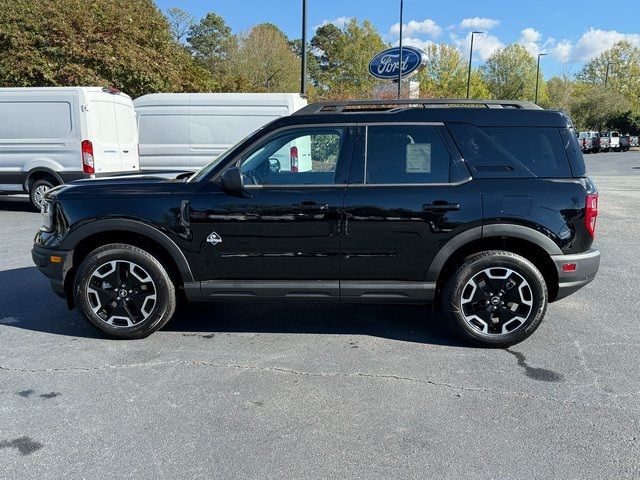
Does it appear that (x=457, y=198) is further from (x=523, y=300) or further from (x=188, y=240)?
(x=188, y=240)

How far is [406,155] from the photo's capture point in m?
4.08

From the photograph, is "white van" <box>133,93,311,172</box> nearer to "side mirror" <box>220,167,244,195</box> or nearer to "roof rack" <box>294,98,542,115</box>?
"roof rack" <box>294,98,542,115</box>

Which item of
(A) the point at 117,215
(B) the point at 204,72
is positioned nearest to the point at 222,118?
(A) the point at 117,215

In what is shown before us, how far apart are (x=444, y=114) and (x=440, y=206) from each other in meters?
0.73

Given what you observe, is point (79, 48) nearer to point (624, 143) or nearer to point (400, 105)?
point (400, 105)

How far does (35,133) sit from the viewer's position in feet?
34.2

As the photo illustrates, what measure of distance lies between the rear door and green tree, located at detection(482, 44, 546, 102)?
60.5m

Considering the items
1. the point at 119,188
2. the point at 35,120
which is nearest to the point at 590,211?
the point at 119,188

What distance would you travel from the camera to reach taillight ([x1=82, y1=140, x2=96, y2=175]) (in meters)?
10.2

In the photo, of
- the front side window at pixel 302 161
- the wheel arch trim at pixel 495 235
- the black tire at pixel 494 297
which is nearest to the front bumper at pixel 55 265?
the front side window at pixel 302 161

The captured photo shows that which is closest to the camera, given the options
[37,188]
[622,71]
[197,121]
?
[37,188]

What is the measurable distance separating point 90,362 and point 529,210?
3.43 meters

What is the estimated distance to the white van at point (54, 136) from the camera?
10.2 metres

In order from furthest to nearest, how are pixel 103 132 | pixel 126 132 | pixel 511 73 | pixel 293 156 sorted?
pixel 511 73 → pixel 126 132 → pixel 103 132 → pixel 293 156
